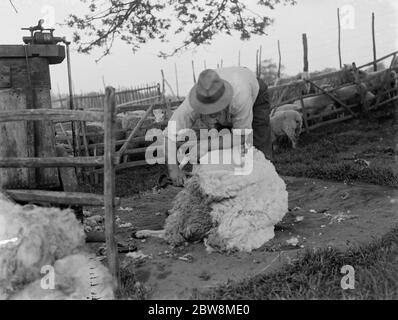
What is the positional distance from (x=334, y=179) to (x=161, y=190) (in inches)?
98.0

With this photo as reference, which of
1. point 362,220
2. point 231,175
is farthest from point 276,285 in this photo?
point 362,220

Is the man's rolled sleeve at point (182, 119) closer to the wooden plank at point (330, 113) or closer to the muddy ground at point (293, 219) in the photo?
the muddy ground at point (293, 219)

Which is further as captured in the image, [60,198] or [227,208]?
[227,208]

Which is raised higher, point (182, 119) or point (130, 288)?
point (182, 119)

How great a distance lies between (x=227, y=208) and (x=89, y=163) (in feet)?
4.67

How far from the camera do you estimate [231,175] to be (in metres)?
5.08

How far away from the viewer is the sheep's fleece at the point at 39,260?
12.2 ft

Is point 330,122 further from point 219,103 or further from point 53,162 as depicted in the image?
point 53,162

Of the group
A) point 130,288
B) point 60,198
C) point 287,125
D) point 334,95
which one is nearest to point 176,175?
point 60,198

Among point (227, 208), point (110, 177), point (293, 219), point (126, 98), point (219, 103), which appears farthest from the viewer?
point (126, 98)

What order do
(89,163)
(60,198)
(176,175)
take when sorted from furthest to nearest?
(176,175), (60,198), (89,163)

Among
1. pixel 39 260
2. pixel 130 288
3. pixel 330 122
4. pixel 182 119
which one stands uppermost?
pixel 182 119

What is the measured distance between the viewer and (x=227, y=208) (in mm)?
4988
